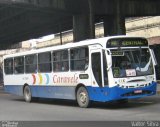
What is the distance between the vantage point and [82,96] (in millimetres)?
19312

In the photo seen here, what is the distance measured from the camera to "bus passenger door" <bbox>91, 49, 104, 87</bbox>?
18.2 metres

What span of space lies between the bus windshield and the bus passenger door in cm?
57

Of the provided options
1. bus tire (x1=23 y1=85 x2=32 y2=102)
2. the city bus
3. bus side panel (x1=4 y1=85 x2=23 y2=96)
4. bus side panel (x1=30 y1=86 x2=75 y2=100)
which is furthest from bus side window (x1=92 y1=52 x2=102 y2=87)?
bus side panel (x1=4 y1=85 x2=23 y2=96)

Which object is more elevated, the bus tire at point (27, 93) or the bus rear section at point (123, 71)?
the bus rear section at point (123, 71)

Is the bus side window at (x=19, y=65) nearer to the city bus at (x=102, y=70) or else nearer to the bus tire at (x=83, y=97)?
the city bus at (x=102, y=70)

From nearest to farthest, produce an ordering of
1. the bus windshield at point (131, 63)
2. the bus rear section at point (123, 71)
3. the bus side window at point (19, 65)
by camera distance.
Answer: the bus rear section at point (123, 71) → the bus windshield at point (131, 63) → the bus side window at point (19, 65)

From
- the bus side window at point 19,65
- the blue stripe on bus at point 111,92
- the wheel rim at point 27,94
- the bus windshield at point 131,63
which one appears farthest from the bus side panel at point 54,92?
the bus windshield at point 131,63

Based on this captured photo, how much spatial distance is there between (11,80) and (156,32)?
3105 cm

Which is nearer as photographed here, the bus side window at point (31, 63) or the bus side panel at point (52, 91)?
the bus side panel at point (52, 91)

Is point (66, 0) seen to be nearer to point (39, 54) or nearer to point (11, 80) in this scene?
point (11, 80)

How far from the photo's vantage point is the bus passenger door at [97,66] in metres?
18.2

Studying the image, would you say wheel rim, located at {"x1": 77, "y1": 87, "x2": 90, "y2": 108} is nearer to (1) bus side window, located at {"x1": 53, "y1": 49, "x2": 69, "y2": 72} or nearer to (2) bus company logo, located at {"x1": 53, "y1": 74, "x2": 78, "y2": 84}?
(2) bus company logo, located at {"x1": 53, "y1": 74, "x2": 78, "y2": 84}

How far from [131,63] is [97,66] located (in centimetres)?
130

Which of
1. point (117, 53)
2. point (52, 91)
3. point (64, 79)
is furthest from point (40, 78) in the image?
point (117, 53)
